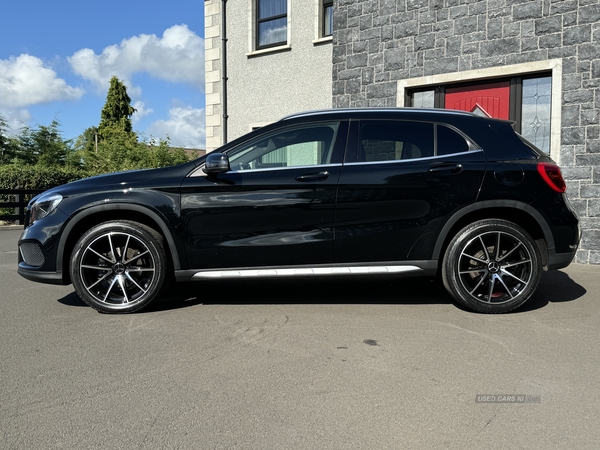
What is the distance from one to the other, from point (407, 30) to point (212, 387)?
8.26 m

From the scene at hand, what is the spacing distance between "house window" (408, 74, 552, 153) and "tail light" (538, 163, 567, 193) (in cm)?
403

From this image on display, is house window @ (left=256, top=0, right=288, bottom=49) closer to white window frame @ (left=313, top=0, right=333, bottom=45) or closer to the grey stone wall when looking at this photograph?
white window frame @ (left=313, top=0, right=333, bottom=45)

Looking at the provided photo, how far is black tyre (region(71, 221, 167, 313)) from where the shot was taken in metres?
4.86

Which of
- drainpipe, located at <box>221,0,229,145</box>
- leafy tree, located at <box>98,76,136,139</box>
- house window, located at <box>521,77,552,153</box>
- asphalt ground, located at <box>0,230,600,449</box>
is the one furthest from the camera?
leafy tree, located at <box>98,76,136,139</box>

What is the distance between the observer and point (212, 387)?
3203mm

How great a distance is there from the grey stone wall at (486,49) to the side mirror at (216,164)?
5677 millimetres

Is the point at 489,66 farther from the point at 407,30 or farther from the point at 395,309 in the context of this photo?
the point at 395,309

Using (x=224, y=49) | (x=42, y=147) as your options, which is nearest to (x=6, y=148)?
(x=42, y=147)

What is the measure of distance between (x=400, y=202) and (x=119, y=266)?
8.23 ft

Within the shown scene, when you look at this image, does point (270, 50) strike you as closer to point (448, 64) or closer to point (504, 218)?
point (448, 64)

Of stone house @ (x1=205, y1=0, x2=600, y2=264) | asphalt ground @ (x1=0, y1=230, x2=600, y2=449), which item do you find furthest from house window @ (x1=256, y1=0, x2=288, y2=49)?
asphalt ground @ (x1=0, y1=230, x2=600, y2=449)

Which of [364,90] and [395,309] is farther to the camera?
[364,90]

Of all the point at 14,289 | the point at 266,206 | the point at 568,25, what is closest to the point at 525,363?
the point at 266,206

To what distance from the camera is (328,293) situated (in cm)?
578
